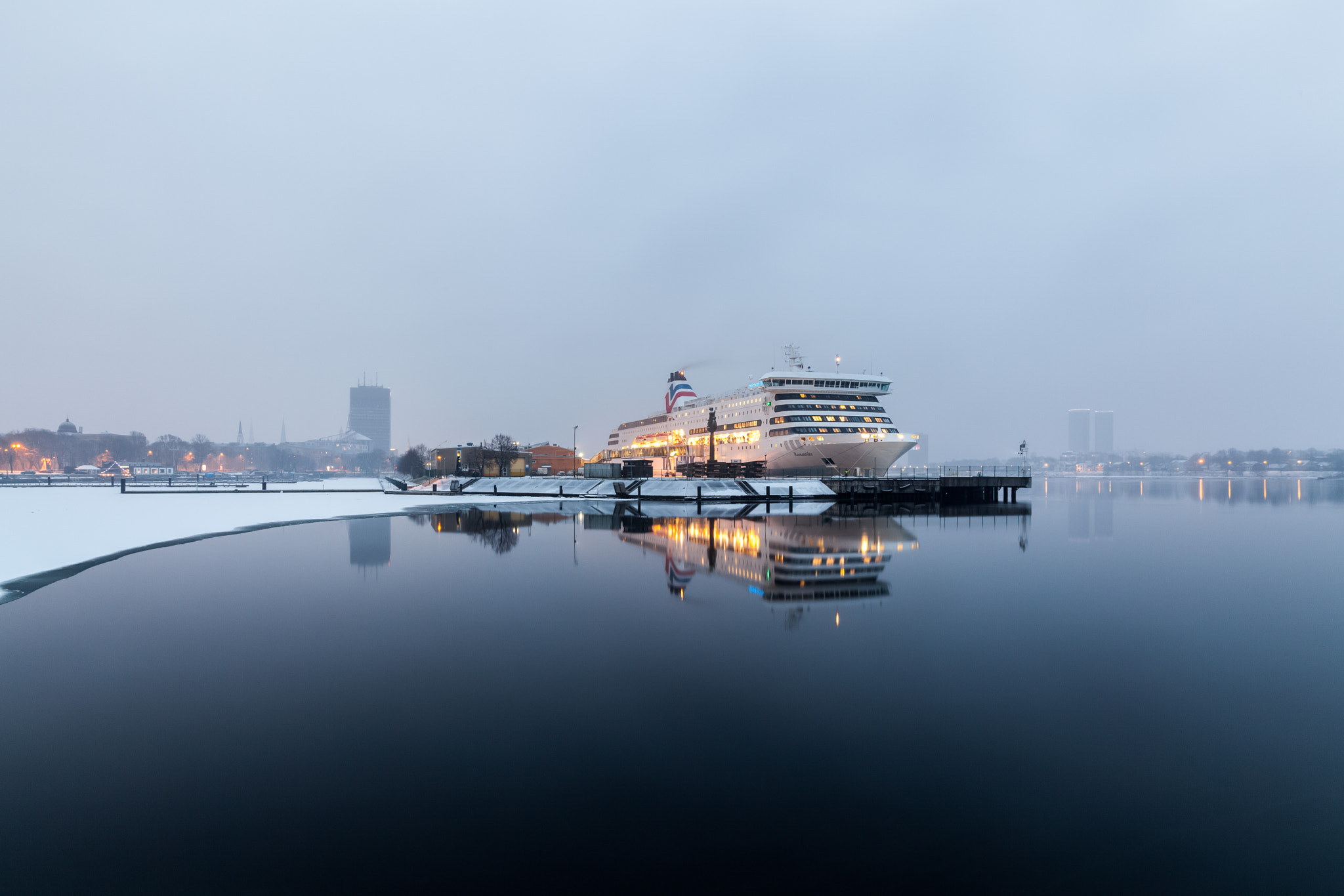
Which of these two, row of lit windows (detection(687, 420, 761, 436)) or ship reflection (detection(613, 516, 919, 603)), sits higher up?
row of lit windows (detection(687, 420, 761, 436))

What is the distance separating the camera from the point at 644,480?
63031 millimetres

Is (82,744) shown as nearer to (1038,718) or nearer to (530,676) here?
(530,676)

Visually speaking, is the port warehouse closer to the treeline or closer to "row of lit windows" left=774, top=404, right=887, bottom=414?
"row of lit windows" left=774, top=404, right=887, bottom=414

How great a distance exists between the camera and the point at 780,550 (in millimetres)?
26641

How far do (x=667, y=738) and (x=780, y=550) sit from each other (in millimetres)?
18976

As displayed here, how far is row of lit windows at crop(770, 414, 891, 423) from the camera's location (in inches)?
2498

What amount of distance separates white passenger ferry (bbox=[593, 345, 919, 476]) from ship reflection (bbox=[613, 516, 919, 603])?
1956cm

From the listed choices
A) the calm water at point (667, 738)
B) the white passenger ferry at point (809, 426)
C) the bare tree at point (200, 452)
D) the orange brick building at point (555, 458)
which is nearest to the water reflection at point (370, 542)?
the calm water at point (667, 738)

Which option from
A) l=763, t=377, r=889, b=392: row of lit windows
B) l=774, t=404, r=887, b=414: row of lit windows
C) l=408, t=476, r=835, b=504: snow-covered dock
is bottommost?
l=408, t=476, r=835, b=504: snow-covered dock

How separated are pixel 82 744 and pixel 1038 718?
11.9m

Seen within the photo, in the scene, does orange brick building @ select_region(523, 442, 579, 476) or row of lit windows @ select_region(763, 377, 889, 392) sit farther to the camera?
orange brick building @ select_region(523, 442, 579, 476)

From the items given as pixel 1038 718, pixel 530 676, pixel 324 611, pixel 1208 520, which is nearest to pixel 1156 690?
pixel 1038 718

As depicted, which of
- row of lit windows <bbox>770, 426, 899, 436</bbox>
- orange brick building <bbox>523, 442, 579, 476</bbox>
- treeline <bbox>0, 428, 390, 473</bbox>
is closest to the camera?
row of lit windows <bbox>770, 426, 899, 436</bbox>

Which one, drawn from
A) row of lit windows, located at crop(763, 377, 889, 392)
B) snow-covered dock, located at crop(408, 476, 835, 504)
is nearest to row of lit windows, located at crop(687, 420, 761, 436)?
row of lit windows, located at crop(763, 377, 889, 392)
